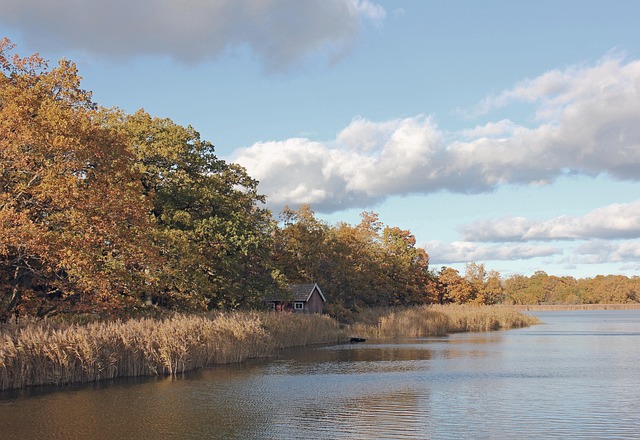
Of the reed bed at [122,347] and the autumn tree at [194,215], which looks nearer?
the reed bed at [122,347]

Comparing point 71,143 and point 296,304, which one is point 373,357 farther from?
point 296,304

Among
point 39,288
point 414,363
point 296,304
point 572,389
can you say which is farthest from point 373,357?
point 296,304

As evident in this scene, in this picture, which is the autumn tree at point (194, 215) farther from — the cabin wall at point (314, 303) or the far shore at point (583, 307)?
the far shore at point (583, 307)

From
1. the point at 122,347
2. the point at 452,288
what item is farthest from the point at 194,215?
the point at 452,288

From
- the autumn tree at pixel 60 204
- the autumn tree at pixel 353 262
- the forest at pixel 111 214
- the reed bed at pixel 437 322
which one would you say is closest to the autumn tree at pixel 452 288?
the autumn tree at pixel 353 262

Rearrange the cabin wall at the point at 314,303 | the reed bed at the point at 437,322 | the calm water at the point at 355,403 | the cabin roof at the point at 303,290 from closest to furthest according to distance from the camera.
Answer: the calm water at the point at 355,403
the reed bed at the point at 437,322
the cabin roof at the point at 303,290
the cabin wall at the point at 314,303

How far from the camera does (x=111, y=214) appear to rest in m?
28.1

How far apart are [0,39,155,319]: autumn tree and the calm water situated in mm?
5605

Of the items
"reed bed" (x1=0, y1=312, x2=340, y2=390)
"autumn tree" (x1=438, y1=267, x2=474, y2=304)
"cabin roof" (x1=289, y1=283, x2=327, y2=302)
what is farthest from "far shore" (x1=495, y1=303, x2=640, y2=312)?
"reed bed" (x1=0, y1=312, x2=340, y2=390)

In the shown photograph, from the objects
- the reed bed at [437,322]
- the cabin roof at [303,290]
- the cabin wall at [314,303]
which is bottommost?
the reed bed at [437,322]

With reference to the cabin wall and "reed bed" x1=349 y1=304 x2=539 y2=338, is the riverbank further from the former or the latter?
the cabin wall

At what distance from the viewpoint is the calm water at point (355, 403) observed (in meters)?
16.3

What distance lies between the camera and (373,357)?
36.0 metres

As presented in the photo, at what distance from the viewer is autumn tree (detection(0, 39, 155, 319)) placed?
25.1 metres
